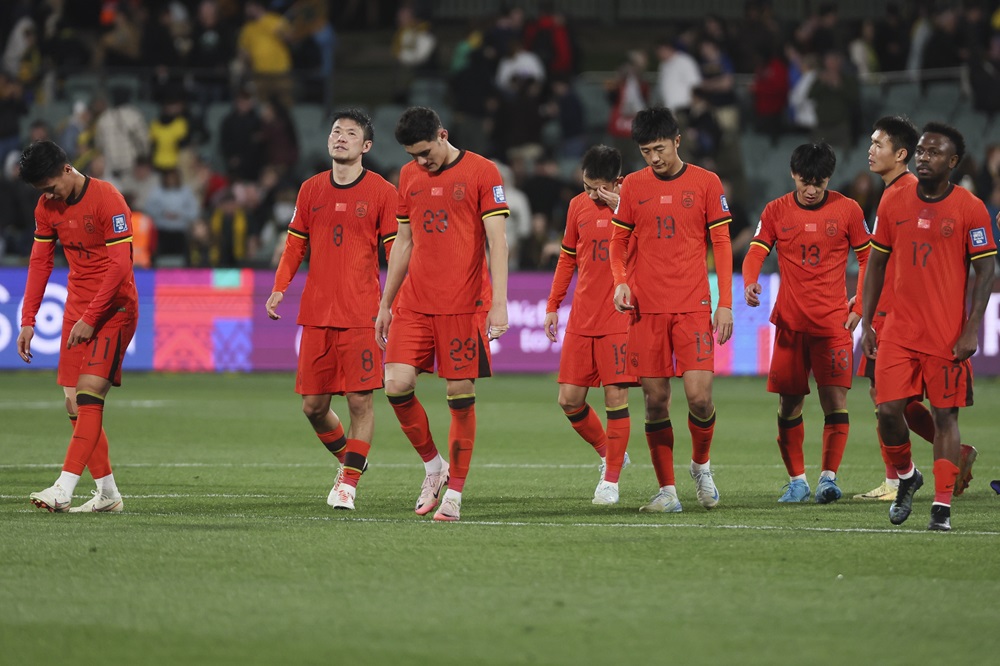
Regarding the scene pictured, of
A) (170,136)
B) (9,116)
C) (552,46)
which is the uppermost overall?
(552,46)

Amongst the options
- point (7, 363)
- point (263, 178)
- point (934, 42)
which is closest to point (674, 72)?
point (934, 42)

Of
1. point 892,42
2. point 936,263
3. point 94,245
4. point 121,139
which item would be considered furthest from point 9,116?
point 936,263

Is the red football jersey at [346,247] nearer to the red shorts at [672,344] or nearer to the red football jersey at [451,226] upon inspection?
the red football jersey at [451,226]

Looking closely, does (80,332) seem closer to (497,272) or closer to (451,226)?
(451,226)

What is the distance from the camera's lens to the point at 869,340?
28.8ft

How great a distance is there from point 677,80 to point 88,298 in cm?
1643

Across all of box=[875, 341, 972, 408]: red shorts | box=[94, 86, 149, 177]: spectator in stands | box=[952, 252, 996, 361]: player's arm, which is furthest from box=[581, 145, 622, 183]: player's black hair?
box=[94, 86, 149, 177]: spectator in stands

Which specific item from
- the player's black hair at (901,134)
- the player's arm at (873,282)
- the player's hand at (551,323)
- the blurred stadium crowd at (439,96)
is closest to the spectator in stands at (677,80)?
the blurred stadium crowd at (439,96)

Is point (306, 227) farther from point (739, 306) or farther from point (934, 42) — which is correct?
point (934, 42)

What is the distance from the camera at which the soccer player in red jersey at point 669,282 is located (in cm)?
938

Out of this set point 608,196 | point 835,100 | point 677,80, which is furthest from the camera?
point 835,100

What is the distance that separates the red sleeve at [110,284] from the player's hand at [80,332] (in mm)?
23

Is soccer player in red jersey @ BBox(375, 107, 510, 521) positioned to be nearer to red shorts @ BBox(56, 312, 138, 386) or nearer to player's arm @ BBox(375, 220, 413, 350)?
player's arm @ BBox(375, 220, 413, 350)

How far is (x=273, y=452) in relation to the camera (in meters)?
13.1
